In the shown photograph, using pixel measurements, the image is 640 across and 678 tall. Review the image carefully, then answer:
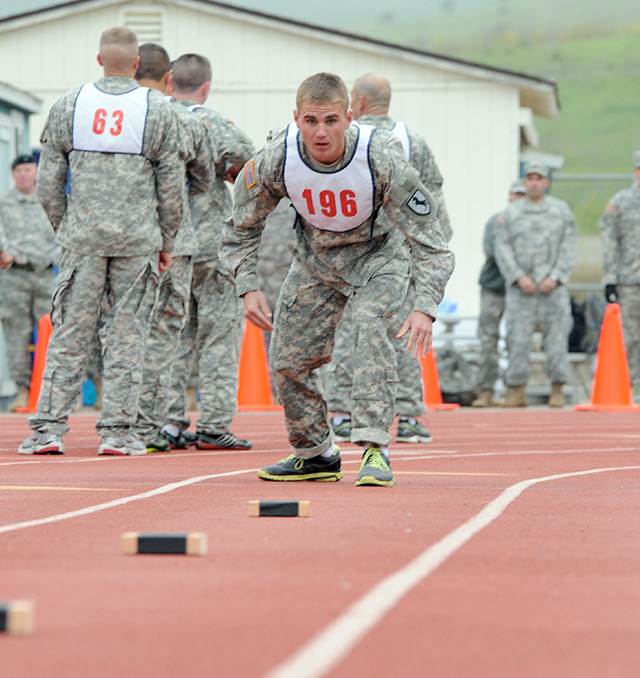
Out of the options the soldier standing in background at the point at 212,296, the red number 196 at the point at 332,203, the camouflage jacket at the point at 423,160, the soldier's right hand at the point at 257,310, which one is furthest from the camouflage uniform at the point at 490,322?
the red number 196 at the point at 332,203

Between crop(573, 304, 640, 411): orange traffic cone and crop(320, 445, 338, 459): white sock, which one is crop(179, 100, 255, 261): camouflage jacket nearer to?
crop(320, 445, 338, 459): white sock

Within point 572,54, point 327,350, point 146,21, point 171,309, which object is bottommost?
point 327,350

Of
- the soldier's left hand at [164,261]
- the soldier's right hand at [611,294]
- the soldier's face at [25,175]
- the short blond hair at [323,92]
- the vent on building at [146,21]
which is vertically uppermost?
the vent on building at [146,21]

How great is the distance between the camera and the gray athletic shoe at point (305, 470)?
6.96 meters

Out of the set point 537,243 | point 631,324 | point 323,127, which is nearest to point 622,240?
point 631,324

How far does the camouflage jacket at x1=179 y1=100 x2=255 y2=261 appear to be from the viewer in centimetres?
868

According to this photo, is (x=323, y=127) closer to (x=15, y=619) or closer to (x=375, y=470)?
(x=375, y=470)

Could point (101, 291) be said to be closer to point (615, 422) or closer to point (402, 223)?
point (402, 223)

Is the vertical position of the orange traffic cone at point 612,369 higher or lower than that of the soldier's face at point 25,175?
lower

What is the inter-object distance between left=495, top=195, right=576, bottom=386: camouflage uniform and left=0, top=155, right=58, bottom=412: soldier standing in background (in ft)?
15.2

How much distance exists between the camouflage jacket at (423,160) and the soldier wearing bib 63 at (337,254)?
2455 millimetres

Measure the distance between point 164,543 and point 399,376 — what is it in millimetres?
5219

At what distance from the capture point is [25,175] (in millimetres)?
14094

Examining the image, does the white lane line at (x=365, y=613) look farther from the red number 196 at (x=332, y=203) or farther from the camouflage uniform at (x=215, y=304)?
the camouflage uniform at (x=215, y=304)
